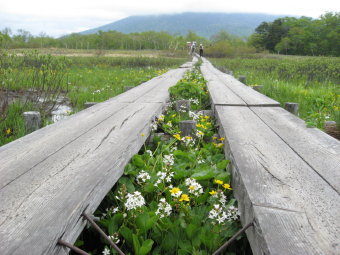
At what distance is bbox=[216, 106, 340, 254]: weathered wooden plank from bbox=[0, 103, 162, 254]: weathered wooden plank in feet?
2.32

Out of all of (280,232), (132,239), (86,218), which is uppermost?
(280,232)

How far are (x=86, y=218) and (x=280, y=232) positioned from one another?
78 cm

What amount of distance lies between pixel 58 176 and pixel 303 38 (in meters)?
80.5

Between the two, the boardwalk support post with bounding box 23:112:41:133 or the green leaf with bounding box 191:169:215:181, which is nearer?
the green leaf with bounding box 191:169:215:181

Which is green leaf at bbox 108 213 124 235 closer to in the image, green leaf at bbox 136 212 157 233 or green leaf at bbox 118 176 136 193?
green leaf at bbox 136 212 157 233

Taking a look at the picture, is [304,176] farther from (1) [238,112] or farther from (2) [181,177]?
(1) [238,112]

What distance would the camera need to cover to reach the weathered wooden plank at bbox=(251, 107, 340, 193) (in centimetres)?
151

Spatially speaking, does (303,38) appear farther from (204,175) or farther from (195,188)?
(195,188)

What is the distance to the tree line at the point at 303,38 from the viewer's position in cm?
6556

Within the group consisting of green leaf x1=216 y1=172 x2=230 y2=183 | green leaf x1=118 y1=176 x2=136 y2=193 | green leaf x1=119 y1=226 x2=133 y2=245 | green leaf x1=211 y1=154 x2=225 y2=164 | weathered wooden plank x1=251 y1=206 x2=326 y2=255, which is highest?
weathered wooden plank x1=251 y1=206 x2=326 y2=255

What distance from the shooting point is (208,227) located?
4.62 feet

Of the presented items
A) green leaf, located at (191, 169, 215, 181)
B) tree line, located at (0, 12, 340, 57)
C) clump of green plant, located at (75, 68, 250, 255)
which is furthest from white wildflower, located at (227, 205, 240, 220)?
tree line, located at (0, 12, 340, 57)

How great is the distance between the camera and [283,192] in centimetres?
127

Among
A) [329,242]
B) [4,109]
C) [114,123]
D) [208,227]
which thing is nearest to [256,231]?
[329,242]
